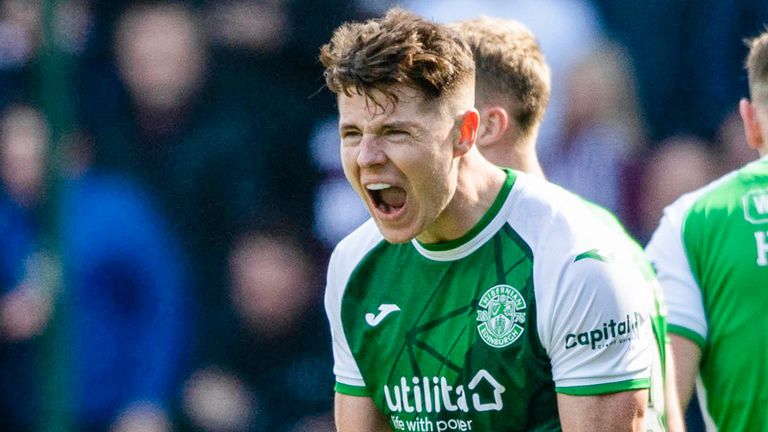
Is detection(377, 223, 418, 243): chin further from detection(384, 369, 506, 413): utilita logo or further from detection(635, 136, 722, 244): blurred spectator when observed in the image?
detection(635, 136, 722, 244): blurred spectator

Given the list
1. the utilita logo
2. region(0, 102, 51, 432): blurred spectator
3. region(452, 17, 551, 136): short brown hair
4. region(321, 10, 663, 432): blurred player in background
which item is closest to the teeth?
region(321, 10, 663, 432): blurred player in background

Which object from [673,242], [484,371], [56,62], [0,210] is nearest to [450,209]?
[484,371]

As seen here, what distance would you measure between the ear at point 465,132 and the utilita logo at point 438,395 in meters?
0.54

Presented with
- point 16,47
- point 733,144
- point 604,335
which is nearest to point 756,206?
point 604,335

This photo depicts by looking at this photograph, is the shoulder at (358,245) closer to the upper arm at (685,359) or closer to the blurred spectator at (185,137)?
the upper arm at (685,359)

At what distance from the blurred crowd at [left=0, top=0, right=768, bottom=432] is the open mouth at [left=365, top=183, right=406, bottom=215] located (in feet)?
6.30

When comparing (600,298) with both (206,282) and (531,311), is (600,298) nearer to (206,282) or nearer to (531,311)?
(531,311)

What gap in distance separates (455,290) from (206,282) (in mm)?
2129

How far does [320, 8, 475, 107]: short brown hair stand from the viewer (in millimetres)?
2982

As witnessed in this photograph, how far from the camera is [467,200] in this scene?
3.18m

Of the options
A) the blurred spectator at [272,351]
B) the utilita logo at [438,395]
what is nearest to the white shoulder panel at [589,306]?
the utilita logo at [438,395]

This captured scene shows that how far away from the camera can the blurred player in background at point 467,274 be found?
2.97 meters

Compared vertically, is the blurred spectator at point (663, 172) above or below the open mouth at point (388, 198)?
below

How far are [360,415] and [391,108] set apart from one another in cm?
88
